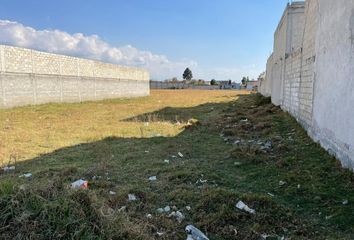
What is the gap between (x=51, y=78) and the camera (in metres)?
19.8

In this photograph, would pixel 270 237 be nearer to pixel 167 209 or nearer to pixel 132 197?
pixel 167 209

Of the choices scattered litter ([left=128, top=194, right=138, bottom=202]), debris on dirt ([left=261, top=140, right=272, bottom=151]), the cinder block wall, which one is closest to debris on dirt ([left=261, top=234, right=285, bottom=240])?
scattered litter ([left=128, top=194, right=138, bottom=202])

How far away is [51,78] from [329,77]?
1757cm

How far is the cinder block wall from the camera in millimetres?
16156

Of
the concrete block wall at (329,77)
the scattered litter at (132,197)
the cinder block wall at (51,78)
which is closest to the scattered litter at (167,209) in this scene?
the scattered litter at (132,197)

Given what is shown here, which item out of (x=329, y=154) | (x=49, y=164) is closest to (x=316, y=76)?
(x=329, y=154)

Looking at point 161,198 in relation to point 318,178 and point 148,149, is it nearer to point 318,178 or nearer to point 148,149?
point 318,178

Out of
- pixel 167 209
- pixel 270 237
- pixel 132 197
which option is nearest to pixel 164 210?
pixel 167 209

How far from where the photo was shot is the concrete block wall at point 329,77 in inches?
183

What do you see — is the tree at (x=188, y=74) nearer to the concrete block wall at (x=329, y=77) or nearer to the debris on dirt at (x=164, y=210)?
the concrete block wall at (x=329, y=77)

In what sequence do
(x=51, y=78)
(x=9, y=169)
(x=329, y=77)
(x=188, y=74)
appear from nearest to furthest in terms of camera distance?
(x=9, y=169) → (x=329, y=77) → (x=51, y=78) → (x=188, y=74)

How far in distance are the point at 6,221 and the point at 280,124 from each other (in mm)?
8154

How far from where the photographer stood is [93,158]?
6.34 metres

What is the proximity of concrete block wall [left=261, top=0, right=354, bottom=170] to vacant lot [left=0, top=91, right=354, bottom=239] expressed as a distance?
1.16 feet
